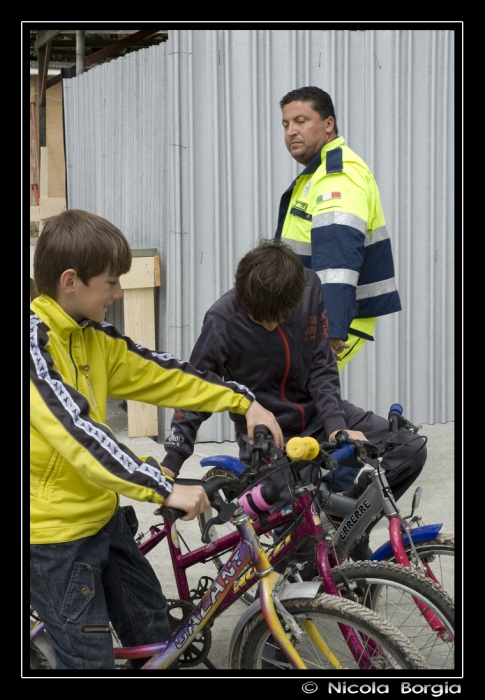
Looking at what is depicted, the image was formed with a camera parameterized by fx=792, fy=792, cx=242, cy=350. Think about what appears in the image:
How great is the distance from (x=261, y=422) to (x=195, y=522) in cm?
237

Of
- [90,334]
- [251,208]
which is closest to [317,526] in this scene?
[90,334]

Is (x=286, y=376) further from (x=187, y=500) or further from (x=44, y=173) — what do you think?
(x=44, y=173)

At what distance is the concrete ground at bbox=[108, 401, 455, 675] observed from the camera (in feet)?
12.0

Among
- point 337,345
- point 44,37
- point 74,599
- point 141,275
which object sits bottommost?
point 74,599

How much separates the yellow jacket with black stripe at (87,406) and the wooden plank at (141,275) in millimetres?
3407

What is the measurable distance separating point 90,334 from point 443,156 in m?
4.63

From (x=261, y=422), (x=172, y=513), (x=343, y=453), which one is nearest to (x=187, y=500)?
(x=172, y=513)

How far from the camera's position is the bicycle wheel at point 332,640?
238 centimetres

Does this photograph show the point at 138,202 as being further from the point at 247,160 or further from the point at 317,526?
the point at 317,526

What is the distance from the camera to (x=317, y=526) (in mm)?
2596

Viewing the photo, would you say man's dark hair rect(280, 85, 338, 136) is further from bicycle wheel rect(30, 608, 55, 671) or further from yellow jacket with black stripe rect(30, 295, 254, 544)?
bicycle wheel rect(30, 608, 55, 671)

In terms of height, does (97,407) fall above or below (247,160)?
below

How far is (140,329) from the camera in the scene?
620 centimetres
